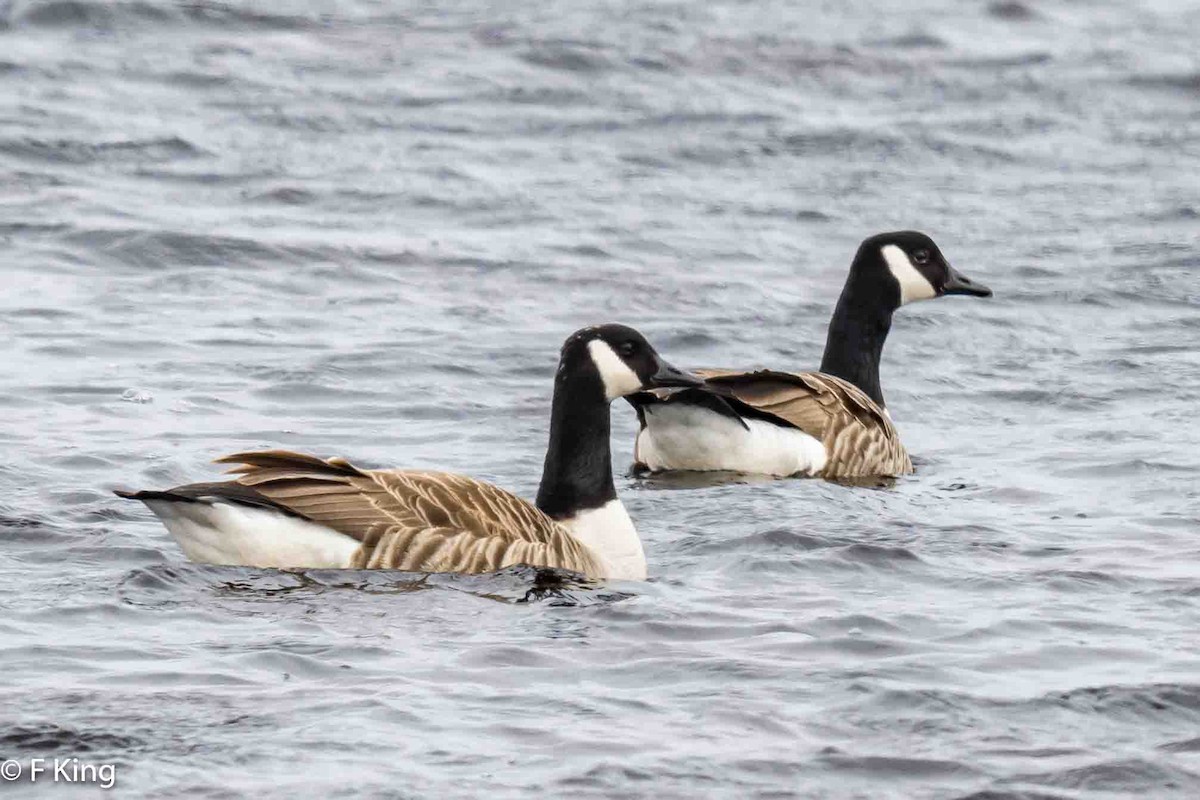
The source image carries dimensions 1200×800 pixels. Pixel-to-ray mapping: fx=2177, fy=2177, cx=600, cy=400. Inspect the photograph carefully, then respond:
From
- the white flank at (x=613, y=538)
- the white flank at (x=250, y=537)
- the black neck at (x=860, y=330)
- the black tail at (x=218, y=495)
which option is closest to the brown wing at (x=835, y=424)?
the black neck at (x=860, y=330)

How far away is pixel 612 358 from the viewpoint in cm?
974

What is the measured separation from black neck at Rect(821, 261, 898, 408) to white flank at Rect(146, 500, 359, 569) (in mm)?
5451

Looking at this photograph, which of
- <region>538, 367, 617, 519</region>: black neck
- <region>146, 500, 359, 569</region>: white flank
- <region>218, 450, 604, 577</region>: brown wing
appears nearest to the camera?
<region>146, 500, 359, 569</region>: white flank

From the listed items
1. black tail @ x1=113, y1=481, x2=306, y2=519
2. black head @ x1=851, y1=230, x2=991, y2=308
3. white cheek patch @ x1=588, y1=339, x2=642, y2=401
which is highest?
black head @ x1=851, y1=230, x2=991, y2=308

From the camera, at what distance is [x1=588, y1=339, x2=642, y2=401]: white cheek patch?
9734 mm

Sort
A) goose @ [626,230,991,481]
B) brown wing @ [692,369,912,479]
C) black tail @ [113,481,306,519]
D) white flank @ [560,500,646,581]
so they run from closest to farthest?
black tail @ [113,481,306,519], white flank @ [560,500,646,581], goose @ [626,230,991,481], brown wing @ [692,369,912,479]

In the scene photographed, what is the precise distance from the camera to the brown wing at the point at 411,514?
8.81 m

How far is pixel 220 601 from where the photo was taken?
8562mm

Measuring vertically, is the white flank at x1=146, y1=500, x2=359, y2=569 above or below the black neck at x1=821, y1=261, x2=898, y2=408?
below

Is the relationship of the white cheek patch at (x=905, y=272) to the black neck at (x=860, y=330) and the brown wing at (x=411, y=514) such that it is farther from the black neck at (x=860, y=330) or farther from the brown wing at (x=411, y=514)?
the brown wing at (x=411, y=514)

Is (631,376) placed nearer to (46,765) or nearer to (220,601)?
(220,601)

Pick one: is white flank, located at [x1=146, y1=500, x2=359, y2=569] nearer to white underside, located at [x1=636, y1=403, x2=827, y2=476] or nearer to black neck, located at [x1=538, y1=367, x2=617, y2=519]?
black neck, located at [x1=538, y1=367, x2=617, y2=519]

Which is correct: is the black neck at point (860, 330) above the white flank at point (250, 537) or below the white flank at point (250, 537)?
above

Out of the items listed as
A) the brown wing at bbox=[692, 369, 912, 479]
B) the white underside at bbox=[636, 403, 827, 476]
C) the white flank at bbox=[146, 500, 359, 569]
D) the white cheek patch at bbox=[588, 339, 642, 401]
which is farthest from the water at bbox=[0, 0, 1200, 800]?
the white cheek patch at bbox=[588, 339, 642, 401]
